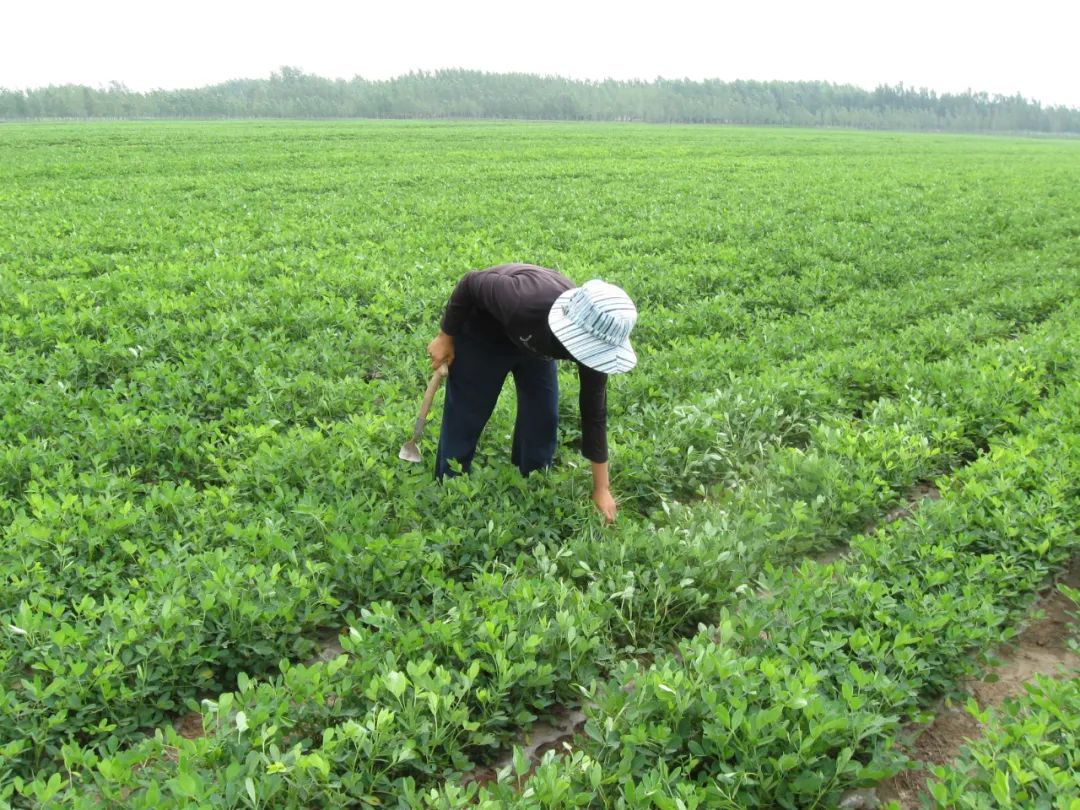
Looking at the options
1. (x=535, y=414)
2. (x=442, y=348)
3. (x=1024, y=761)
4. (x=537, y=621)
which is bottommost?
(x=1024, y=761)

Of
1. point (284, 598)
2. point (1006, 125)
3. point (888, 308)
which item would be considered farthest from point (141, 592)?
point (1006, 125)

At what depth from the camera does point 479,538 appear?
4.47 metres

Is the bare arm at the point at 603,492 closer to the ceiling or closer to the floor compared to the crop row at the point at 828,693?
closer to the ceiling

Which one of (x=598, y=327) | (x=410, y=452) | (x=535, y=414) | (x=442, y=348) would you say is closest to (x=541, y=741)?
(x=598, y=327)

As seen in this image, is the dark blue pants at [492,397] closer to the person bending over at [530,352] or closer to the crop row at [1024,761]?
the person bending over at [530,352]

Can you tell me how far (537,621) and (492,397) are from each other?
5.02 ft

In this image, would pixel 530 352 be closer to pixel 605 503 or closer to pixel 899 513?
pixel 605 503

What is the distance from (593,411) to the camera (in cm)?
399

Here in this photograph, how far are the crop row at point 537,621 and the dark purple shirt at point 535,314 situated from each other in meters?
0.73

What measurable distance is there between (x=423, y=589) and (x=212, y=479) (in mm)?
2164

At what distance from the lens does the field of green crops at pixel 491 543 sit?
9.51 ft

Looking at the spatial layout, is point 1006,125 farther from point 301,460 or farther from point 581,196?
point 301,460

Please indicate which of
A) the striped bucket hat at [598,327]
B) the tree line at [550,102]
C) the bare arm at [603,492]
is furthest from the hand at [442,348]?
the tree line at [550,102]

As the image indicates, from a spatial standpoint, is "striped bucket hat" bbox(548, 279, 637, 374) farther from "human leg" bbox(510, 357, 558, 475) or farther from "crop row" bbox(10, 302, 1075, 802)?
"crop row" bbox(10, 302, 1075, 802)
